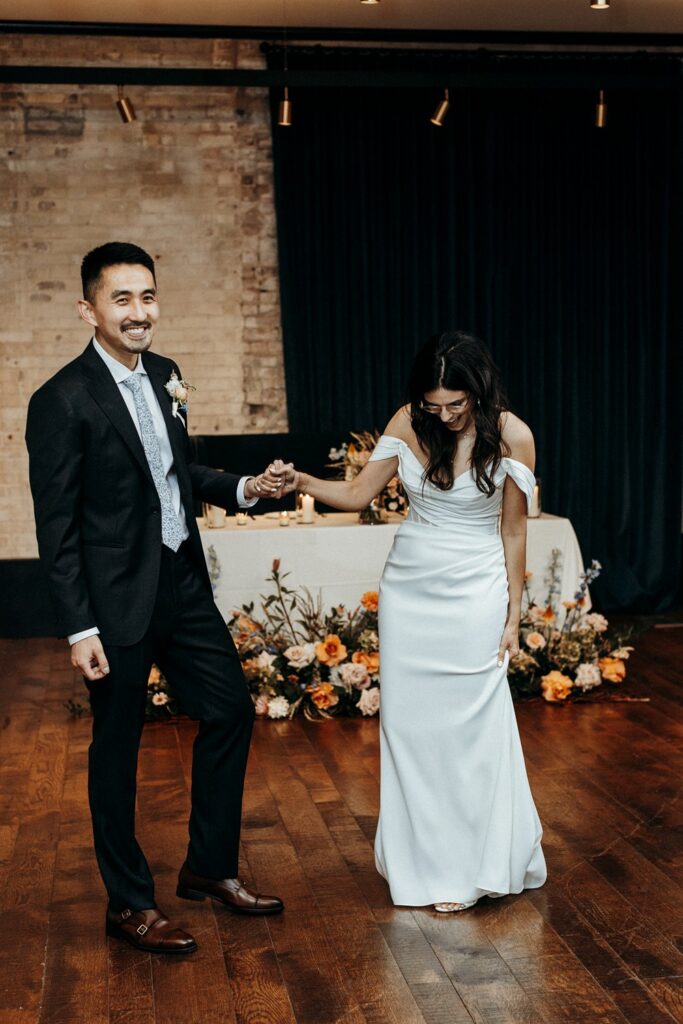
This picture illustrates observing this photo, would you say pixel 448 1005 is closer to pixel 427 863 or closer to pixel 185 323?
pixel 427 863

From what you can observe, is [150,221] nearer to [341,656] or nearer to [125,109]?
[125,109]

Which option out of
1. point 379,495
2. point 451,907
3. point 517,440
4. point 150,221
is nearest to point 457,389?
point 517,440

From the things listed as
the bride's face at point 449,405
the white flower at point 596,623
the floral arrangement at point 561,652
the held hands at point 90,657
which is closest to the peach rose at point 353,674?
the floral arrangement at point 561,652

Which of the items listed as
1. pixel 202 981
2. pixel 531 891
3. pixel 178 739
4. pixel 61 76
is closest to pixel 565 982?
pixel 531 891

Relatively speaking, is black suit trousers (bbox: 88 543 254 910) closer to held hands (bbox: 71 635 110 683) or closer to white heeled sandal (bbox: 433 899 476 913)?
held hands (bbox: 71 635 110 683)

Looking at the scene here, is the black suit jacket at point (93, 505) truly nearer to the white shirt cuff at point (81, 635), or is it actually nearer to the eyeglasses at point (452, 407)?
the white shirt cuff at point (81, 635)

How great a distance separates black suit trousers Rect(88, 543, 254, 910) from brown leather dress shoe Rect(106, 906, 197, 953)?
0.11ft

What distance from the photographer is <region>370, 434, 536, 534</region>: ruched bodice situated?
3.45 meters

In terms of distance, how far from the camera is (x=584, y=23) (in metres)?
7.52

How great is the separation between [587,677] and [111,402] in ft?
11.1

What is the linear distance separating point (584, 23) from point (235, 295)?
2.76 m

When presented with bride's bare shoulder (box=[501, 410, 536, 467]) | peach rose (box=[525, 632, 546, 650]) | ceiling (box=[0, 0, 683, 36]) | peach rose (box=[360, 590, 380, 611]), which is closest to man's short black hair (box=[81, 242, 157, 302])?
bride's bare shoulder (box=[501, 410, 536, 467])

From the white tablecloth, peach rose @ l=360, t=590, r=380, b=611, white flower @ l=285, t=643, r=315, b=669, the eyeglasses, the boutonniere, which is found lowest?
white flower @ l=285, t=643, r=315, b=669

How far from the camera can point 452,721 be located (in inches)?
137
